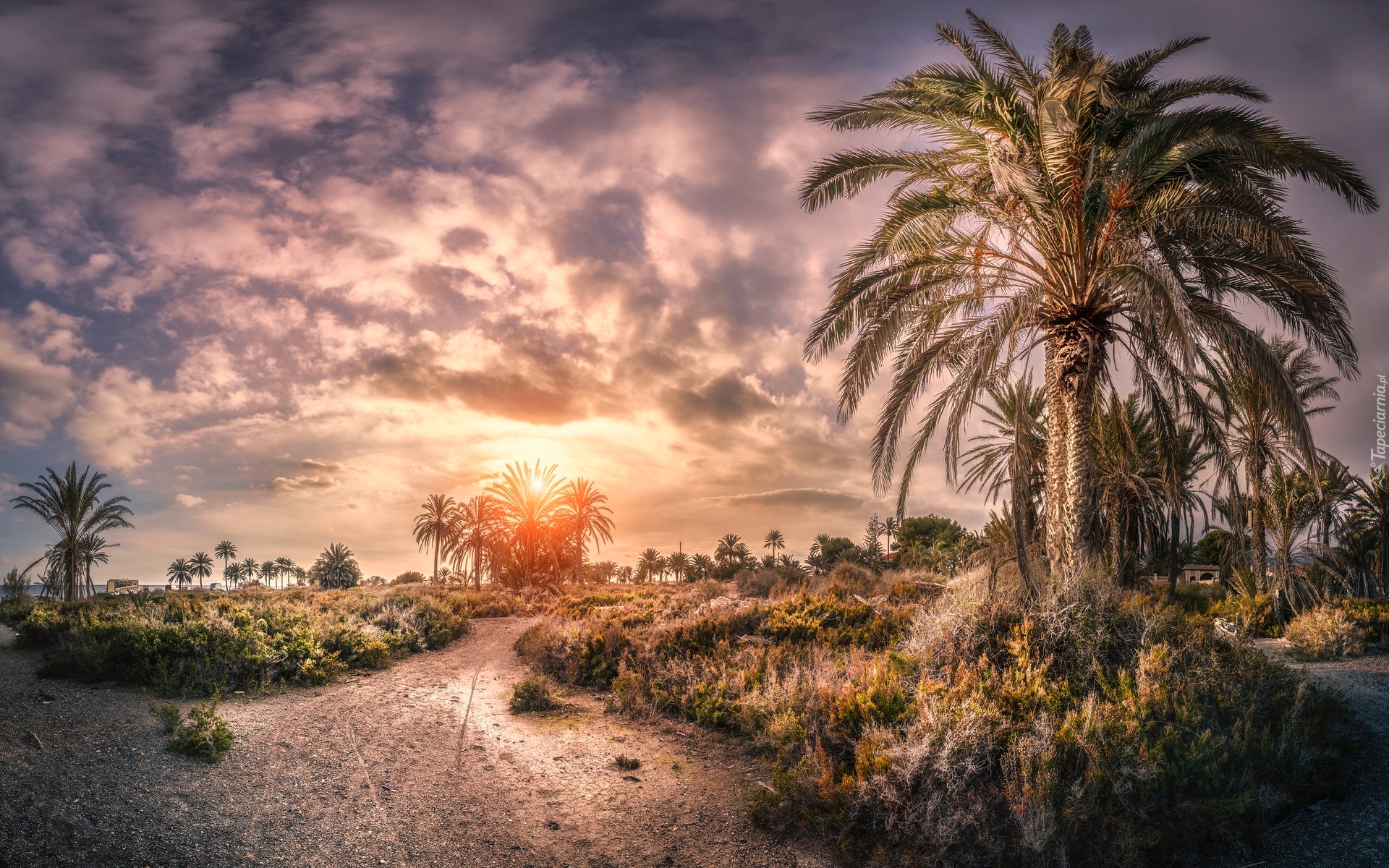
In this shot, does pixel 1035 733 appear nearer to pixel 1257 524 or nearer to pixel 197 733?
pixel 197 733

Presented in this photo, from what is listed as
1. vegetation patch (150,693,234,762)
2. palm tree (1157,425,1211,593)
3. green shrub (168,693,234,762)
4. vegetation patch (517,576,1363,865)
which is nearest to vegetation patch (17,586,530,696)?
vegetation patch (150,693,234,762)

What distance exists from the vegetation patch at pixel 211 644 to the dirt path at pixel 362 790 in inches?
27.1

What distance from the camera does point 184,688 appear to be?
357 inches

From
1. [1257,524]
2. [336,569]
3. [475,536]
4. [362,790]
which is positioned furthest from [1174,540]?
[336,569]

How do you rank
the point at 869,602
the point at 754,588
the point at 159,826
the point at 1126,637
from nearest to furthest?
the point at 159,826
the point at 1126,637
the point at 869,602
the point at 754,588

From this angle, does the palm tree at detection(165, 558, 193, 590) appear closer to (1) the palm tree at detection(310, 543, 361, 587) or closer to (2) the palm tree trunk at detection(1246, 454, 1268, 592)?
(1) the palm tree at detection(310, 543, 361, 587)

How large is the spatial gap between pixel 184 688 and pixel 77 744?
2.86m

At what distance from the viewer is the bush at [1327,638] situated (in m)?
10.4

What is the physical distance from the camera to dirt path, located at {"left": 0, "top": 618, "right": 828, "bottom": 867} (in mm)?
5188

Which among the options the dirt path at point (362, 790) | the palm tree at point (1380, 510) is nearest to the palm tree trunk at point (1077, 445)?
the dirt path at point (362, 790)

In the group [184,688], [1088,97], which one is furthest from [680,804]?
[1088,97]

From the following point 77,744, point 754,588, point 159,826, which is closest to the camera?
point 159,826

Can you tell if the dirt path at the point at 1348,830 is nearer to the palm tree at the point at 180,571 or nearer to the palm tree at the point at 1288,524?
the palm tree at the point at 1288,524

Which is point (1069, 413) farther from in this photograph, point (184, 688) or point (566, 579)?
point (566, 579)
